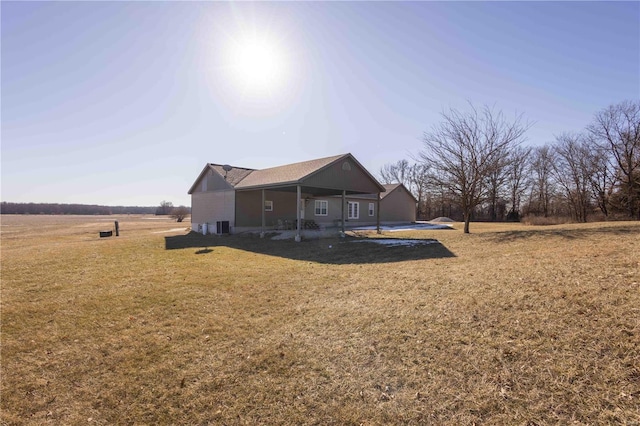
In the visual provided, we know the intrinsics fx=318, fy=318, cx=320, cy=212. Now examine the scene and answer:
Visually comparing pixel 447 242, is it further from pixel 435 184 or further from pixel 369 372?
pixel 369 372

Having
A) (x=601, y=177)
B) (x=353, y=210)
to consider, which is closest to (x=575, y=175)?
(x=601, y=177)

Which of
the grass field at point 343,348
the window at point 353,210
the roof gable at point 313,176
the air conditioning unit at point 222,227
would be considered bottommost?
the grass field at point 343,348

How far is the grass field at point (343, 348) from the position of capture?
3100 millimetres

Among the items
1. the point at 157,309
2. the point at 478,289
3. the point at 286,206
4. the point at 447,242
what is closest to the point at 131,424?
the point at 157,309

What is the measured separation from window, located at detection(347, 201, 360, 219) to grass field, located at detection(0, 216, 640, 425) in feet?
65.9

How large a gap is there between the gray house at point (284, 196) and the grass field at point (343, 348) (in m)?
10.0

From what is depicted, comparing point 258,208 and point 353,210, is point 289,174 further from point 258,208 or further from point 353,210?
point 353,210

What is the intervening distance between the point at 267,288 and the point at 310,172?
10.0 m

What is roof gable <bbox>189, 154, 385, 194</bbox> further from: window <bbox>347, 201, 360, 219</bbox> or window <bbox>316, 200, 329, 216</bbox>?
window <bbox>347, 201, 360, 219</bbox>

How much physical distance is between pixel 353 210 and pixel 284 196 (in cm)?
754

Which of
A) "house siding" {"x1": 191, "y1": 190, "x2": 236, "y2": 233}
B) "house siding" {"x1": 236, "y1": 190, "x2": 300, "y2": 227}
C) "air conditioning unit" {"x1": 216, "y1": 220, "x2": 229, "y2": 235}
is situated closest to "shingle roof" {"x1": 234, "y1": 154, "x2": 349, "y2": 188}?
"house siding" {"x1": 236, "y1": 190, "x2": 300, "y2": 227}

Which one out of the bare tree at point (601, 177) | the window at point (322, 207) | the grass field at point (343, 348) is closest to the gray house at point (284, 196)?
the window at point (322, 207)

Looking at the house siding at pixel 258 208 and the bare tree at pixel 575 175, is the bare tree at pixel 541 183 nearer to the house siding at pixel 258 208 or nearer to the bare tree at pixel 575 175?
the bare tree at pixel 575 175

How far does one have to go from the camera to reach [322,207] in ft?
84.5
